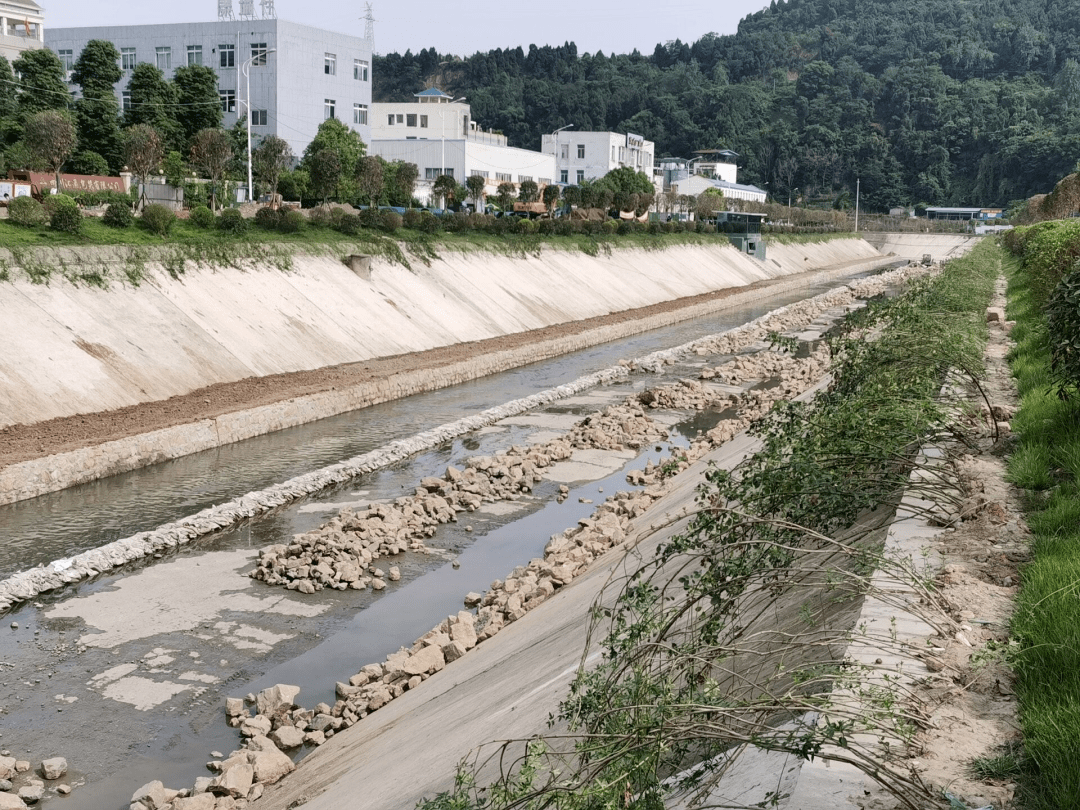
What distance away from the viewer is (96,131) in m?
49.5

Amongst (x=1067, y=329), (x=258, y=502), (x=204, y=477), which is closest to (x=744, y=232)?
(x=204, y=477)

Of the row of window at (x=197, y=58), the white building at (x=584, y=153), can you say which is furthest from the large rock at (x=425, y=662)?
the white building at (x=584, y=153)

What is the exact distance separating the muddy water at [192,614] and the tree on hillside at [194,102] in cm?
4361

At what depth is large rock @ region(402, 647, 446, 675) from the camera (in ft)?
30.2

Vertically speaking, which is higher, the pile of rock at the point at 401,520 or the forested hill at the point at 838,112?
the forested hill at the point at 838,112

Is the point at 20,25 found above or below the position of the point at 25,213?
above

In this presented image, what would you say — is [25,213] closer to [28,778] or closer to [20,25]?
[28,778]

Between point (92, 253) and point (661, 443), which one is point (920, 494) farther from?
point (92, 253)

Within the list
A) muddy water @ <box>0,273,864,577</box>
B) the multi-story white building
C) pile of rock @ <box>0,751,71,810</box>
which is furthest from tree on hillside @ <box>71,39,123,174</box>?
pile of rock @ <box>0,751,71,810</box>

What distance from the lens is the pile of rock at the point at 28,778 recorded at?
24.6ft

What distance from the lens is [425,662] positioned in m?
9.34

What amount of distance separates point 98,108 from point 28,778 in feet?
161

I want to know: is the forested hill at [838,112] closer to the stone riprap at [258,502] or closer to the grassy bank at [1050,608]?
the stone riprap at [258,502]

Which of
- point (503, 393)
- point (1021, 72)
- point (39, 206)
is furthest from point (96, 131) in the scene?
point (1021, 72)
